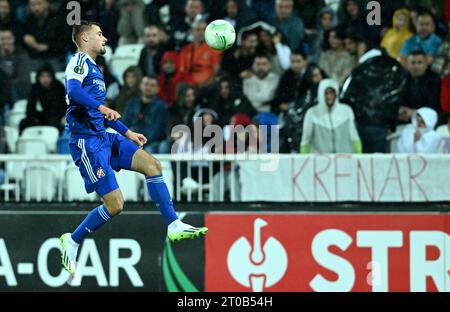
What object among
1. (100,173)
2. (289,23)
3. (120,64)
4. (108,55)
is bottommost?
(100,173)

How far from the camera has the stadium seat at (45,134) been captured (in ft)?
49.0

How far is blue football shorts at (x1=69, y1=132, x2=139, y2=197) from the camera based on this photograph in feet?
37.3

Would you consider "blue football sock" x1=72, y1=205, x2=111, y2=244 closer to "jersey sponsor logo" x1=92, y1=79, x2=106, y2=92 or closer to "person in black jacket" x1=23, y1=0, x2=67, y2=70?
"jersey sponsor logo" x1=92, y1=79, x2=106, y2=92

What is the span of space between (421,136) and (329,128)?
1.08 metres

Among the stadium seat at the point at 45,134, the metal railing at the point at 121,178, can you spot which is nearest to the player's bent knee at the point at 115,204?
the metal railing at the point at 121,178

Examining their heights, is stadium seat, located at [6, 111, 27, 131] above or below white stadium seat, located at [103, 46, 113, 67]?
below

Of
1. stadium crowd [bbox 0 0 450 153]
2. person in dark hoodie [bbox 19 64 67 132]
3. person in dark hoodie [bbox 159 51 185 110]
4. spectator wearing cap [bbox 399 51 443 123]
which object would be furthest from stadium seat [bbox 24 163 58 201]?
spectator wearing cap [bbox 399 51 443 123]

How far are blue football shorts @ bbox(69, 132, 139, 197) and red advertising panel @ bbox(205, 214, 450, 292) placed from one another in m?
2.79

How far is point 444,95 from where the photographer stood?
15.0m

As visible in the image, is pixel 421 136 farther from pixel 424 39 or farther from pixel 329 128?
pixel 424 39

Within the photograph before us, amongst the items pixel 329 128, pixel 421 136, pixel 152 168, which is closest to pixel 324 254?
pixel 329 128

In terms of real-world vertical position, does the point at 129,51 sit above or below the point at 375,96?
above

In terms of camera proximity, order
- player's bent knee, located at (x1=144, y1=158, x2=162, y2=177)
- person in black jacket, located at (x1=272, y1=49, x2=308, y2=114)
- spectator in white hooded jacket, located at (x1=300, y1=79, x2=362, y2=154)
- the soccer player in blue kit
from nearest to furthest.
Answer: the soccer player in blue kit → player's bent knee, located at (x1=144, y1=158, x2=162, y2=177) → spectator in white hooded jacket, located at (x1=300, y1=79, x2=362, y2=154) → person in black jacket, located at (x1=272, y1=49, x2=308, y2=114)

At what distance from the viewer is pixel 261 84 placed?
15305 mm
